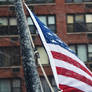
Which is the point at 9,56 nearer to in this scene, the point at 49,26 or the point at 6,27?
the point at 6,27

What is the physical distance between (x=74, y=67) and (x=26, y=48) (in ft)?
4.75

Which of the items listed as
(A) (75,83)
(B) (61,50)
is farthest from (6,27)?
(A) (75,83)

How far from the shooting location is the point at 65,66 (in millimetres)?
8023

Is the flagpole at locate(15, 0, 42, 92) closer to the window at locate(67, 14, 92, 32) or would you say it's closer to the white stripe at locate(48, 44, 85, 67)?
the white stripe at locate(48, 44, 85, 67)

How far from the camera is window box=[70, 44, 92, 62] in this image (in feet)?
108

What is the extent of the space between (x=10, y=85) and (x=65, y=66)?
2544 centimetres

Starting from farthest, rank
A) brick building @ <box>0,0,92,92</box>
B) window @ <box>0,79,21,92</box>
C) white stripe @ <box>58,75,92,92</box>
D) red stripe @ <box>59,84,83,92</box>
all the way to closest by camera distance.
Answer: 1. brick building @ <box>0,0,92,92</box>
2. window @ <box>0,79,21,92</box>
3. white stripe @ <box>58,75,92,92</box>
4. red stripe @ <box>59,84,83,92</box>

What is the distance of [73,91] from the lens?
791 cm

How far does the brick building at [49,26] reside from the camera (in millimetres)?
32781

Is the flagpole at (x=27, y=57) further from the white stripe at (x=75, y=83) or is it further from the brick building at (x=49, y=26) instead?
the brick building at (x=49, y=26)

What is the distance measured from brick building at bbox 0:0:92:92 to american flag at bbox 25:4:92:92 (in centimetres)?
2452

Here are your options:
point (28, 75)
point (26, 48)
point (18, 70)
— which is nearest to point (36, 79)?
point (28, 75)

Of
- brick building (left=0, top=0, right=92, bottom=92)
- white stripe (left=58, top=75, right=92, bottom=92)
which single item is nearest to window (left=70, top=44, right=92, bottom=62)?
brick building (left=0, top=0, right=92, bottom=92)

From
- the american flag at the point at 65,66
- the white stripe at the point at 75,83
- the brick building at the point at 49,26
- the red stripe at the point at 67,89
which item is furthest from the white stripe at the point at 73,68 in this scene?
the brick building at the point at 49,26
